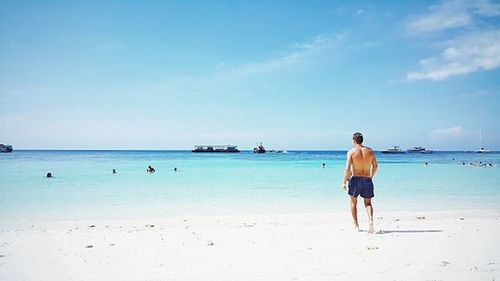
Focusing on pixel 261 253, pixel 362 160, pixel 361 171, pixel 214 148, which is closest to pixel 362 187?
pixel 361 171

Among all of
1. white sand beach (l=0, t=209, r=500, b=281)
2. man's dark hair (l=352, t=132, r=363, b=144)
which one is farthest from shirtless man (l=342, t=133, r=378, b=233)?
white sand beach (l=0, t=209, r=500, b=281)

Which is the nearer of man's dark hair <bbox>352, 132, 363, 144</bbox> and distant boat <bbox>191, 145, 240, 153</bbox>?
man's dark hair <bbox>352, 132, 363, 144</bbox>

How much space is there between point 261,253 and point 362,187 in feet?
8.27

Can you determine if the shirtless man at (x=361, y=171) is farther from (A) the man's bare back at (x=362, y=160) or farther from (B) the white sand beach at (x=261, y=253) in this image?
(B) the white sand beach at (x=261, y=253)

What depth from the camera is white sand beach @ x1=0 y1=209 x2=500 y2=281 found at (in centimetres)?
433

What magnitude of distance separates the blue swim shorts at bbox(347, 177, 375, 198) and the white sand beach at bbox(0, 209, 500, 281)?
0.78 m

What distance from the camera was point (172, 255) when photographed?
5.27 meters

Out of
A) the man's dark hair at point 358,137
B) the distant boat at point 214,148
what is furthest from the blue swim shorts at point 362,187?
the distant boat at point 214,148

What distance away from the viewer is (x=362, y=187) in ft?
21.7

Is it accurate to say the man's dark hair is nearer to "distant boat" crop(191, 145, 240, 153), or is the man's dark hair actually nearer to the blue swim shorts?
the blue swim shorts

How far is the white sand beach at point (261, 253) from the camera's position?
433 centimetres

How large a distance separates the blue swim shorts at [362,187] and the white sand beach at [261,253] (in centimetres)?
78

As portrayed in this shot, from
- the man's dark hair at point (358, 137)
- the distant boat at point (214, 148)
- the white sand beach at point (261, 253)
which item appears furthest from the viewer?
the distant boat at point (214, 148)

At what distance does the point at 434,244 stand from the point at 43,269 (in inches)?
236
